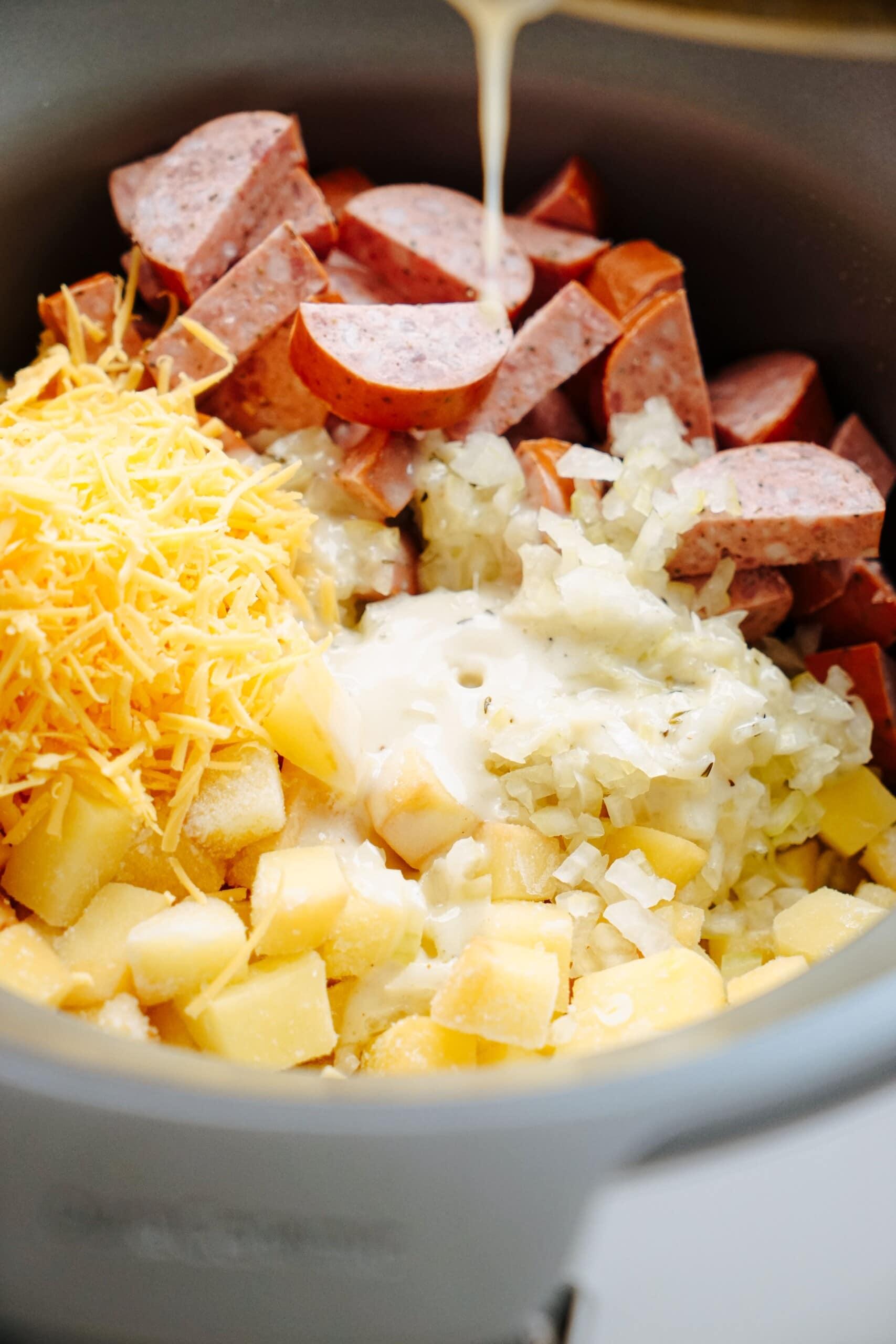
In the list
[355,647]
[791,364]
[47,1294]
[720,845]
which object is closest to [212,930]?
[47,1294]

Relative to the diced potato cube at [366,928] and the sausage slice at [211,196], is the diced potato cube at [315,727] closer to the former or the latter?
the diced potato cube at [366,928]

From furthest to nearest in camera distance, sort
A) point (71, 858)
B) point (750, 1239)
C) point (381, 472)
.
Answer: point (381, 472), point (71, 858), point (750, 1239)

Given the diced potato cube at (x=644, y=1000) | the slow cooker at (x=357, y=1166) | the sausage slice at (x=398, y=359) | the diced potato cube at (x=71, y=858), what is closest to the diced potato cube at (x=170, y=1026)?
the diced potato cube at (x=71, y=858)

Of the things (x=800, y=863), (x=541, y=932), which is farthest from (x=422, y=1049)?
(x=800, y=863)

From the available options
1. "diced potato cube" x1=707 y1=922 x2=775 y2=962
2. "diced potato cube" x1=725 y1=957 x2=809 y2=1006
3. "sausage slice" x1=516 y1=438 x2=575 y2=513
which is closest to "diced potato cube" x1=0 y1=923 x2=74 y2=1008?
"diced potato cube" x1=725 y1=957 x2=809 y2=1006

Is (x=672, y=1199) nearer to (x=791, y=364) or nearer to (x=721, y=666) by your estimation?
(x=721, y=666)

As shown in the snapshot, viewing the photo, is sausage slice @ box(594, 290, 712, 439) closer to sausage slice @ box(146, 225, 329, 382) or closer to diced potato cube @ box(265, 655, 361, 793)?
sausage slice @ box(146, 225, 329, 382)

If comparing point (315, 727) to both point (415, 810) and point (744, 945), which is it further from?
point (744, 945)
